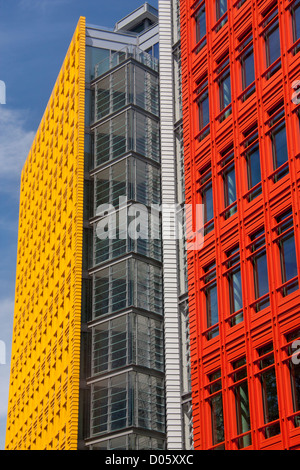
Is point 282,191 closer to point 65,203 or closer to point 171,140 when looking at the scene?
point 171,140

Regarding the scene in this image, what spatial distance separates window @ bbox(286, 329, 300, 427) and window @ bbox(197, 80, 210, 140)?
1360 centimetres

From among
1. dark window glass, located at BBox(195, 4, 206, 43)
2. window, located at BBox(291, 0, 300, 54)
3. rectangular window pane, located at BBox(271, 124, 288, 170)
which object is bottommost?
rectangular window pane, located at BBox(271, 124, 288, 170)

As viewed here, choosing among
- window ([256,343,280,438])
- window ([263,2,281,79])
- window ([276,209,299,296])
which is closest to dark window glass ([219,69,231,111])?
window ([263,2,281,79])

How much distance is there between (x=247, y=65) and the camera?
36.3 meters

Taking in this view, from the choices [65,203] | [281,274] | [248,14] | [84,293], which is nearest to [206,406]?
[281,274]

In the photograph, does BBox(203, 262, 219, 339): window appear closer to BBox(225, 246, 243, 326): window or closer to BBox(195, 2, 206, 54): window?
BBox(225, 246, 243, 326): window

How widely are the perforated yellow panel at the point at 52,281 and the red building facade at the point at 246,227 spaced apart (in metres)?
17.9

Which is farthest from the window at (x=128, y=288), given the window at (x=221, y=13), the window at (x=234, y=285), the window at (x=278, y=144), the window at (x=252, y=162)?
the window at (x=278, y=144)

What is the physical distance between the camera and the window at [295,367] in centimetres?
2803

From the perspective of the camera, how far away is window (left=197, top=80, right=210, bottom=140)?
39562mm

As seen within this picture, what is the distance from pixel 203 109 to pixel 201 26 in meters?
4.86

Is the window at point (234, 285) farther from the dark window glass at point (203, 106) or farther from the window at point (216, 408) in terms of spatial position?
the dark window glass at point (203, 106)

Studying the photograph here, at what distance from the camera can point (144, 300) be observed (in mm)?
51156

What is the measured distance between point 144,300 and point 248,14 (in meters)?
20.7
